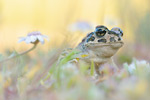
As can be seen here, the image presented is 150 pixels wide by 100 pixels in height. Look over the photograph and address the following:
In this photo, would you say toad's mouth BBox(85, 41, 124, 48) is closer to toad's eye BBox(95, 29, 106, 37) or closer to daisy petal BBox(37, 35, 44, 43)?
toad's eye BBox(95, 29, 106, 37)

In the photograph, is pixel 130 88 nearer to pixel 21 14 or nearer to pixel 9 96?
pixel 9 96

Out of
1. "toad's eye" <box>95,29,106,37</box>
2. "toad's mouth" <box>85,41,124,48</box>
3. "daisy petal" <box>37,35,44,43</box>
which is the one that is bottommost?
"toad's mouth" <box>85,41,124,48</box>

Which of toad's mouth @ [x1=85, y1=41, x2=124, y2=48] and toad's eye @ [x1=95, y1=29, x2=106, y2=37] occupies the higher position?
toad's eye @ [x1=95, y1=29, x2=106, y2=37]

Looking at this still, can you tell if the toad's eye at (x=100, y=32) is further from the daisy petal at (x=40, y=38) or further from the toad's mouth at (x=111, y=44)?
the daisy petal at (x=40, y=38)

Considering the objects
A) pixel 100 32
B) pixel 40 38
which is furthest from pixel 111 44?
pixel 40 38

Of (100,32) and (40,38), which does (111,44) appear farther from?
(40,38)

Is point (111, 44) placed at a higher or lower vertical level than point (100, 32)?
lower

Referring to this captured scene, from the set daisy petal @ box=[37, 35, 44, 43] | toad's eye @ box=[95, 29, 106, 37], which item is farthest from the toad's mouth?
daisy petal @ box=[37, 35, 44, 43]

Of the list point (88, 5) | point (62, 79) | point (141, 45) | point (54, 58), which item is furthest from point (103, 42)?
point (88, 5)

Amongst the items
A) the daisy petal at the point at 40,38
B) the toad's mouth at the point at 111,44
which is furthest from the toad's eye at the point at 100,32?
the daisy petal at the point at 40,38

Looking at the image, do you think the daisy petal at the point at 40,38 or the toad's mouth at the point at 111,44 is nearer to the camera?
the daisy petal at the point at 40,38

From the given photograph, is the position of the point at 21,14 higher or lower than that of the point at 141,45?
higher
